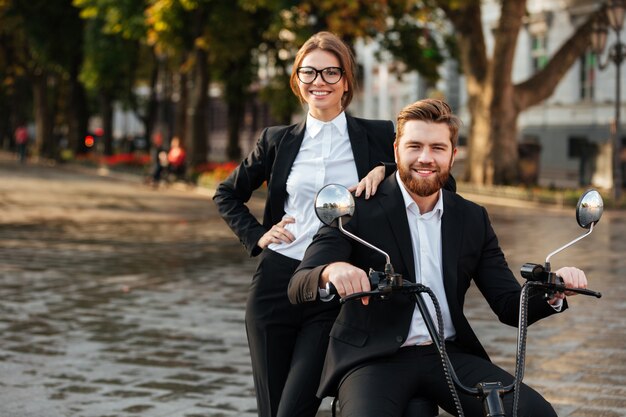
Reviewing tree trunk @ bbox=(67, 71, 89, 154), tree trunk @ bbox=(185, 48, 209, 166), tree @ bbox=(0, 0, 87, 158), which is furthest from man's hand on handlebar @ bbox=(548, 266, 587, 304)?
tree trunk @ bbox=(67, 71, 89, 154)

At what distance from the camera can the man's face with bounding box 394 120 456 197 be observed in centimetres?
380

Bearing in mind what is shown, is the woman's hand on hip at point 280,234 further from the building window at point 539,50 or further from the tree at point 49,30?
the building window at point 539,50

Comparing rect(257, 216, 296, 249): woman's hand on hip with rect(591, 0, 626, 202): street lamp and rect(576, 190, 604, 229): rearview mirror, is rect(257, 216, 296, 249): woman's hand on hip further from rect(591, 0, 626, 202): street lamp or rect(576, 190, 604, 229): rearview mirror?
rect(591, 0, 626, 202): street lamp

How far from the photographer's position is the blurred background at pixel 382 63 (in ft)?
91.0

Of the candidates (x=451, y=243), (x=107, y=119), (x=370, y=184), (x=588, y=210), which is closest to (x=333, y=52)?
(x=370, y=184)

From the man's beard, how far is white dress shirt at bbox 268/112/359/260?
0.76 metres

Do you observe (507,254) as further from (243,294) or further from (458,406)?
(458,406)

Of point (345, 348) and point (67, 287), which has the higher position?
point (345, 348)

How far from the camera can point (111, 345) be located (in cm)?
889

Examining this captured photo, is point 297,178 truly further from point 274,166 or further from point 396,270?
point 396,270

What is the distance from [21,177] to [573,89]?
18.5m

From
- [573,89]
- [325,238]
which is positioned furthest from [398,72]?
[325,238]

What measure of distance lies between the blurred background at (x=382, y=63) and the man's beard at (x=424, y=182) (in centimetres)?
2010

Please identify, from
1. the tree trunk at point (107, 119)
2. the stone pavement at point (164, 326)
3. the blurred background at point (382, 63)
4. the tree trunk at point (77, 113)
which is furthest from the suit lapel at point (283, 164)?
the tree trunk at point (77, 113)
